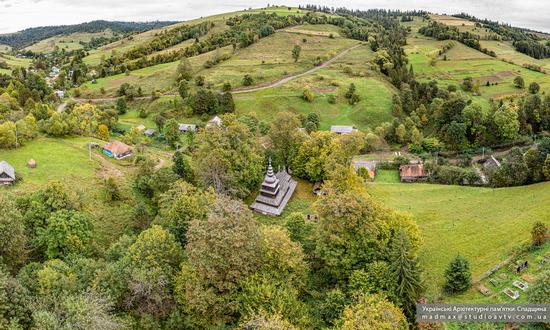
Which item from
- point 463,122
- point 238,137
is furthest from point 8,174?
point 463,122

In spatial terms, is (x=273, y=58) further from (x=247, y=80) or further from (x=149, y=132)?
(x=149, y=132)

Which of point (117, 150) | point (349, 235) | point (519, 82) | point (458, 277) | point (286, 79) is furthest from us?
point (286, 79)

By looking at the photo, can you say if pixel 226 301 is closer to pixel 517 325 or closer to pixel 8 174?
pixel 517 325

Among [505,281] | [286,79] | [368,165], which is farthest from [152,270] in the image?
[286,79]

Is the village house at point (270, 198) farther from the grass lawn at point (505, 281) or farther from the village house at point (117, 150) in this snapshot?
the village house at point (117, 150)

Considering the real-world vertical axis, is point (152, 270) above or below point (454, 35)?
below

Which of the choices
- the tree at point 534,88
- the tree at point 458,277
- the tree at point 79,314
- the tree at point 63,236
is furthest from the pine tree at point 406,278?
the tree at point 534,88
